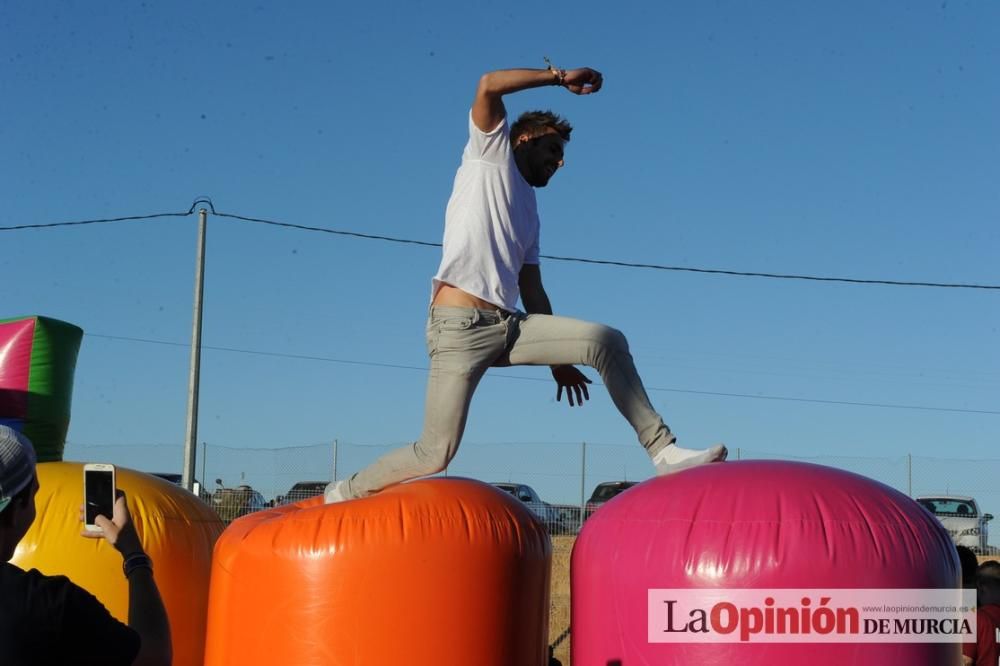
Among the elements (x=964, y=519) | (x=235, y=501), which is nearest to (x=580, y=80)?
(x=235, y=501)

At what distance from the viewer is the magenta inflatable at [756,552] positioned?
3.62 metres

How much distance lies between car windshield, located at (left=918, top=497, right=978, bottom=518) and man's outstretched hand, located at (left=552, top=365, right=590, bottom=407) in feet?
43.3

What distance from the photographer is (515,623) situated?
171 inches

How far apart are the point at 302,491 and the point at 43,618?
13.4 metres

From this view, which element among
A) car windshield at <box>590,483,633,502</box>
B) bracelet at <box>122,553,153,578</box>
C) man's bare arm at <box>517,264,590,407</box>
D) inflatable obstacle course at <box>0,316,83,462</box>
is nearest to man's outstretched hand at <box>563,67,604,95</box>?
man's bare arm at <box>517,264,590,407</box>

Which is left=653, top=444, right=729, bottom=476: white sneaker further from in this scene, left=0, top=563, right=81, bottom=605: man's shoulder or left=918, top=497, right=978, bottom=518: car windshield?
left=918, top=497, right=978, bottom=518: car windshield

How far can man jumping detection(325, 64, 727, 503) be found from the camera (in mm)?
4336

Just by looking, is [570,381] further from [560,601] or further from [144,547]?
[560,601]

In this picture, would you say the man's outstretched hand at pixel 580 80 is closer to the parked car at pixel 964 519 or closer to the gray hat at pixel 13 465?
the gray hat at pixel 13 465

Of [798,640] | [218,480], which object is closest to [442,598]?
[798,640]

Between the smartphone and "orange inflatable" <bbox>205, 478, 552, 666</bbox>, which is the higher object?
the smartphone

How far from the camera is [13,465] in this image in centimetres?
232

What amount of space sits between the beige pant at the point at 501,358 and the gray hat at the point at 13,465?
2.13 metres

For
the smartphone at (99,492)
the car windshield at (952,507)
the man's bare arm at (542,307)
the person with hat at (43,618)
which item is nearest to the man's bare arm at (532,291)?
the man's bare arm at (542,307)
